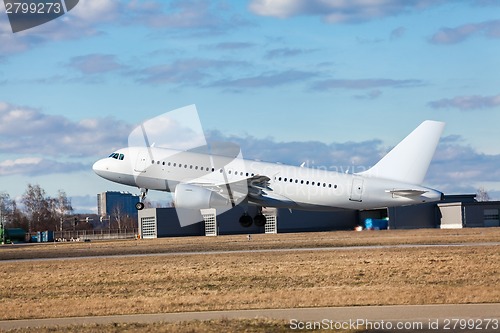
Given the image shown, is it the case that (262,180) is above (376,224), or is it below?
above

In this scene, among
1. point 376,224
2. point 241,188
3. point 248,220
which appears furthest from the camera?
point 376,224

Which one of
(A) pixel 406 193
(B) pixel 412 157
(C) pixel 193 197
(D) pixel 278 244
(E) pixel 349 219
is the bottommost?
(D) pixel 278 244

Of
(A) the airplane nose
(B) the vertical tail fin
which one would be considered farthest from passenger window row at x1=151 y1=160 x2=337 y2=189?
(A) the airplane nose

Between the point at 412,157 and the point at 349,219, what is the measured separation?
143ft

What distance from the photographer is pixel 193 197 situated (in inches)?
1845

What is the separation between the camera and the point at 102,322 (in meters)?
21.0

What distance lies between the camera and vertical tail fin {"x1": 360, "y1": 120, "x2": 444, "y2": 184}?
5062cm

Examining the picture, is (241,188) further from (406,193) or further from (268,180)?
(406,193)

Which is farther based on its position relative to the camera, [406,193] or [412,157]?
[412,157]

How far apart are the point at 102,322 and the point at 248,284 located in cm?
994

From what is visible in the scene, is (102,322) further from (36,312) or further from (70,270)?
(70,270)

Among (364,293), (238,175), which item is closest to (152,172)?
(238,175)

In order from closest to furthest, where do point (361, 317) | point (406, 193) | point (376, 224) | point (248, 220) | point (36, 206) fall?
point (361, 317) < point (406, 193) < point (248, 220) < point (376, 224) < point (36, 206)

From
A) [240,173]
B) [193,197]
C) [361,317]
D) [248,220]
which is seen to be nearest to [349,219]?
[248,220]
